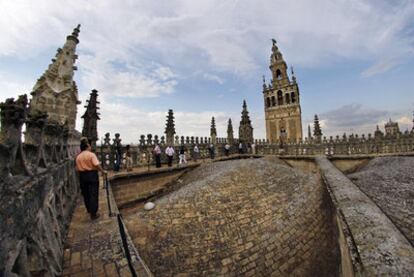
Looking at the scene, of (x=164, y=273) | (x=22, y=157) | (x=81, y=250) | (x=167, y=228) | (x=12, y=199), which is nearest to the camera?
(x=12, y=199)

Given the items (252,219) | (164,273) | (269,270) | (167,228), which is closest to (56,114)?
(167,228)

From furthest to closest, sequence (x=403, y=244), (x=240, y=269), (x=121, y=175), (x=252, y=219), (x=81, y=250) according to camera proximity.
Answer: (x=121, y=175), (x=252, y=219), (x=240, y=269), (x=81, y=250), (x=403, y=244)

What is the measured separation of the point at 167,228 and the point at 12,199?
5.40 metres

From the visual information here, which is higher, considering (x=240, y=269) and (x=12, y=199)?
(x=12, y=199)

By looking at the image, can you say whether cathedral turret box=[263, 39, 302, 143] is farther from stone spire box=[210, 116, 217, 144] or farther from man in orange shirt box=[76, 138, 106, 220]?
man in orange shirt box=[76, 138, 106, 220]

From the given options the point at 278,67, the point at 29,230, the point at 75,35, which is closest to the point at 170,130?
the point at 75,35

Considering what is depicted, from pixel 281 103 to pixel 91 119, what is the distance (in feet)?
151

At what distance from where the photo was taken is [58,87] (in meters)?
7.91

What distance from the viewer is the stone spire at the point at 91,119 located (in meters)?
12.8

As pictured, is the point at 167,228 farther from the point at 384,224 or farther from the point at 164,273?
the point at 384,224

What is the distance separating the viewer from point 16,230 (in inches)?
58.3

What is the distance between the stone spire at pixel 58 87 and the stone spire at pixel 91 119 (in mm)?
4073

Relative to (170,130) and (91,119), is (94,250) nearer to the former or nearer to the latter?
(91,119)

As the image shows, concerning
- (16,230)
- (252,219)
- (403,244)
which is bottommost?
(252,219)
